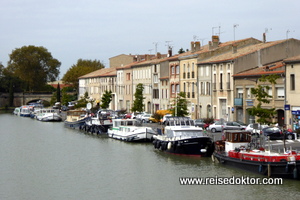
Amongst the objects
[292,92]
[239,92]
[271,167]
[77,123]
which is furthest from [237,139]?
[77,123]

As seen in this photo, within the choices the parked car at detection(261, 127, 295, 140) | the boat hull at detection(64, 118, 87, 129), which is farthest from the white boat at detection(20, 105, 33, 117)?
the parked car at detection(261, 127, 295, 140)

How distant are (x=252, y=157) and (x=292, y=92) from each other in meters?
19.5

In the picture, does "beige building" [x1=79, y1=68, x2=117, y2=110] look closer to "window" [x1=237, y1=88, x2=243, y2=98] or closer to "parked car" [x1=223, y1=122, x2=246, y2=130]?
"window" [x1=237, y1=88, x2=243, y2=98]

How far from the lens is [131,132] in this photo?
193 ft

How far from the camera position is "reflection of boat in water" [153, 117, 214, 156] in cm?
4534

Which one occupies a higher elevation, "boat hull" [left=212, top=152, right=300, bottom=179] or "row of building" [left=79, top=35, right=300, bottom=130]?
"row of building" [left=79, top=35, right=300, bottom=130]

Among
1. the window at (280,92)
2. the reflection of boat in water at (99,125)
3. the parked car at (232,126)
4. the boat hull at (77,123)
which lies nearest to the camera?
the parked car at (232,126)

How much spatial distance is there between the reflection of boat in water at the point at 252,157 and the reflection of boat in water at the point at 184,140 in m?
2.16

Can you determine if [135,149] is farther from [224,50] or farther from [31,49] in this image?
[31,49]

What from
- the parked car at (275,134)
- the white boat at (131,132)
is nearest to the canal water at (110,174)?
the white boat at (131,132)

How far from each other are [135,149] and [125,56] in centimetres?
8385

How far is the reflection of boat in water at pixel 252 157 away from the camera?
112 feet

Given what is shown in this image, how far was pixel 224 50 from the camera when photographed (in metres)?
74.6

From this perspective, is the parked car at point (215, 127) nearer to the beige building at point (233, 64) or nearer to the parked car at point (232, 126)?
the parked car at point (232, 126)
